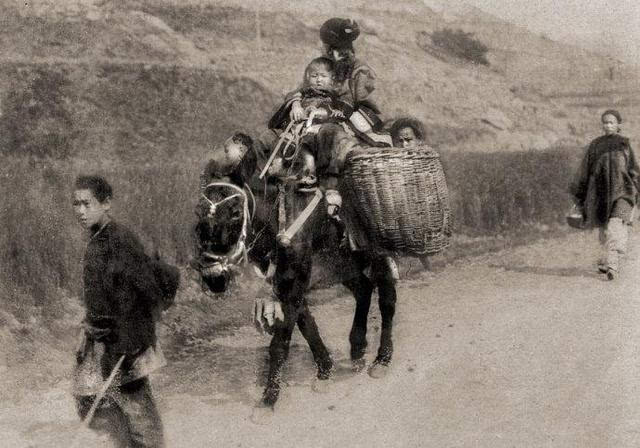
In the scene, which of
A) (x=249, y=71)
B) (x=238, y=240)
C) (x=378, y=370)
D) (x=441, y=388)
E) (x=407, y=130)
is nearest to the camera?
(x=238, y=240)

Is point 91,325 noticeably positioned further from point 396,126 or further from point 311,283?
point 396,126

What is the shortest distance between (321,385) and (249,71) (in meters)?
27.5

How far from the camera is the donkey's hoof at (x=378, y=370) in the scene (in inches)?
286

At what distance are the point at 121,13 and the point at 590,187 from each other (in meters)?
26.9

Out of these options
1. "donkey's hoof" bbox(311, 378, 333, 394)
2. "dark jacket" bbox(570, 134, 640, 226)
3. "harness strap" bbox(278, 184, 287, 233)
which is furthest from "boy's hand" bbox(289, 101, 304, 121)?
"dark jacket" bbox(570, 134, 640, 226)

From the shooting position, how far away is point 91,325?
16.2 ft

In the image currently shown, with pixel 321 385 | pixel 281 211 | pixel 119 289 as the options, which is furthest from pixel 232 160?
pixel 321 385

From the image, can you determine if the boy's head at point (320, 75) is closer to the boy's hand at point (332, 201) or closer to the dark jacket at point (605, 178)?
the boy's hand at point (332, 201)

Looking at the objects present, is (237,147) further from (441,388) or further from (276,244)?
(441,388)

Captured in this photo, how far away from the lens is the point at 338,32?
7.12 meters

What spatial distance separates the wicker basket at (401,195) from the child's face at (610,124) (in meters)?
5.20

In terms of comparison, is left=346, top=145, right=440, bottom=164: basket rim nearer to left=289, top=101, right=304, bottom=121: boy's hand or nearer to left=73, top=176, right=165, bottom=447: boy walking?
left=289, top=101, right=304, bottom=121: boy's hand

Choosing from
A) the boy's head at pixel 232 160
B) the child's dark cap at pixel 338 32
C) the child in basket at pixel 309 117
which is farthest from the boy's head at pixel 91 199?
the child's dark cap at pixel 338 32

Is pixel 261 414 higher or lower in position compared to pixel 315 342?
lower
